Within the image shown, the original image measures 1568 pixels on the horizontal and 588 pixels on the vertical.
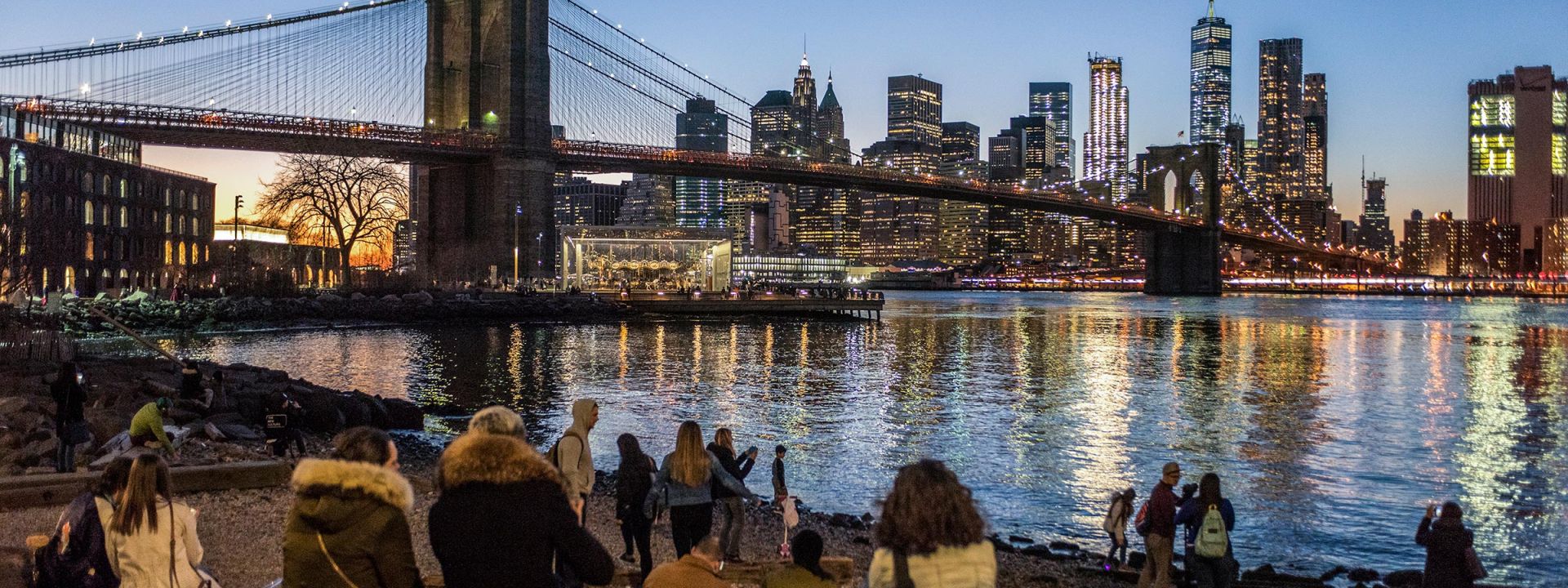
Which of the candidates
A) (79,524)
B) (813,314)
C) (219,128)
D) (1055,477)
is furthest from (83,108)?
(79,524)

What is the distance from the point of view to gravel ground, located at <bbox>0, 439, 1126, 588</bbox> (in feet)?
29.1

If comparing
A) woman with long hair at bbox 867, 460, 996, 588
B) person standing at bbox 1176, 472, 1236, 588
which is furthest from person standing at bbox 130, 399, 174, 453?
woman with long hair at bbox 867, 460, 996, 588

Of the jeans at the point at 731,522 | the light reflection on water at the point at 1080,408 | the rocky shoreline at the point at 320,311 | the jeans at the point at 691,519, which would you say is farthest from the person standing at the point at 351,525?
the rocky shoreline at the point at 320,311

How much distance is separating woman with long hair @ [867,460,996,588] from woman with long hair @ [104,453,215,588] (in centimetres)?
306

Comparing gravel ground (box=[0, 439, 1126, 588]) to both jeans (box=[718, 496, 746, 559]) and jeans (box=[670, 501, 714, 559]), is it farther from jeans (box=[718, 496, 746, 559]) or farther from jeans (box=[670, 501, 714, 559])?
jeans (box=[670, 501, 714, 559])

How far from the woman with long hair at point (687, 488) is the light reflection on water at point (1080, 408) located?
23.4 feet

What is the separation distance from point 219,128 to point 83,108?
645 cm

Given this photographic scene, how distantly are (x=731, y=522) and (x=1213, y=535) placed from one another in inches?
142

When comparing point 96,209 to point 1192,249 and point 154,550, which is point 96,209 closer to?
point 154,550

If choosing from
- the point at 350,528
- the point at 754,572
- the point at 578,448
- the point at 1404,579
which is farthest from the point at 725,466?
the point at 1404,579

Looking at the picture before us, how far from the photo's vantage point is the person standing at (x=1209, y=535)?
925 centimetres

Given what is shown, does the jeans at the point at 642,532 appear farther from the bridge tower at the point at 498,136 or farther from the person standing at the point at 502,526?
the bridge tower at the point at 498,136

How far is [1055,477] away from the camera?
18766mm

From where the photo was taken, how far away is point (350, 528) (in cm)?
440
